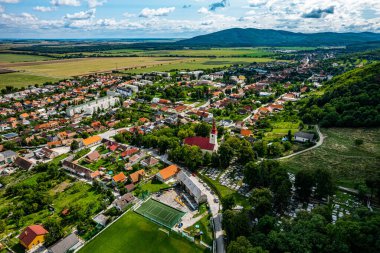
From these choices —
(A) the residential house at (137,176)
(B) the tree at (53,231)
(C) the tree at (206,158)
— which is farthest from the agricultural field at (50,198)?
(C) the tree at (206,158)

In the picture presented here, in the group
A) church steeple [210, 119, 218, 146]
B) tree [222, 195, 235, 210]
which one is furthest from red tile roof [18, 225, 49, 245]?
church steeple [210, 119, 218, 146]

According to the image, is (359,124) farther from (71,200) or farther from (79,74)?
(79,74)

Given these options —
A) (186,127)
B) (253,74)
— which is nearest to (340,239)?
(186,127)

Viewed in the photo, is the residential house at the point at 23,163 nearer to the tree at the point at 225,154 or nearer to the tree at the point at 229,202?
Result: the tree at the point at 225,154

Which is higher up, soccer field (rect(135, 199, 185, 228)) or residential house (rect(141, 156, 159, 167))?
residential house (rect(141, 156, 159, 167))

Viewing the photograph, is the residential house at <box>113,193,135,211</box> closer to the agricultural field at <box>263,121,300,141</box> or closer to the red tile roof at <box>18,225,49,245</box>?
the red tile roof at <box>18,225,49,245</box>
